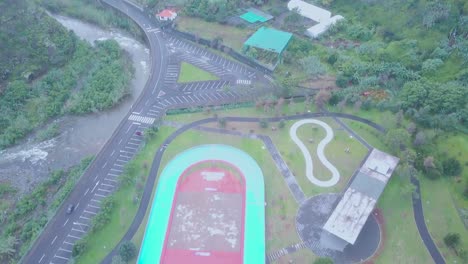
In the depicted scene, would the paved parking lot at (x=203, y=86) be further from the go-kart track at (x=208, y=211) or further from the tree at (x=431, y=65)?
the tree at (x=431, y=65)

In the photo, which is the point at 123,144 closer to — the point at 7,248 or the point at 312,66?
the point at 7,248

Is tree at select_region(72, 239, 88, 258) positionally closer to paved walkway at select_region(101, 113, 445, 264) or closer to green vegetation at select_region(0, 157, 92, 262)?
paved walkway at select_region(101, 113, 445, 264)

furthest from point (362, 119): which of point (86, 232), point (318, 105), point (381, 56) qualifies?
point (86, 232)

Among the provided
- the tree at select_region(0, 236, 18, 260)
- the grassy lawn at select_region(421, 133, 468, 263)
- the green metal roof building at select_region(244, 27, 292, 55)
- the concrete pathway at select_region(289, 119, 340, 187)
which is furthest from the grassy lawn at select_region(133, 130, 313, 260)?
the green metal roof building at select_region(244, 27, 292, 55)

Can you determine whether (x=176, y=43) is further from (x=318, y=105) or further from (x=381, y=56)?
(x=381, y=56)

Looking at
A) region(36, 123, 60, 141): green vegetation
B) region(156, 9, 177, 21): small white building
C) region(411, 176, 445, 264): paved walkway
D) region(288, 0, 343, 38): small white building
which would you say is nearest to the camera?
region(411, 176, 445, 264): paved walkway

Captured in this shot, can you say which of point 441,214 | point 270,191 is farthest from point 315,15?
point 441,214
